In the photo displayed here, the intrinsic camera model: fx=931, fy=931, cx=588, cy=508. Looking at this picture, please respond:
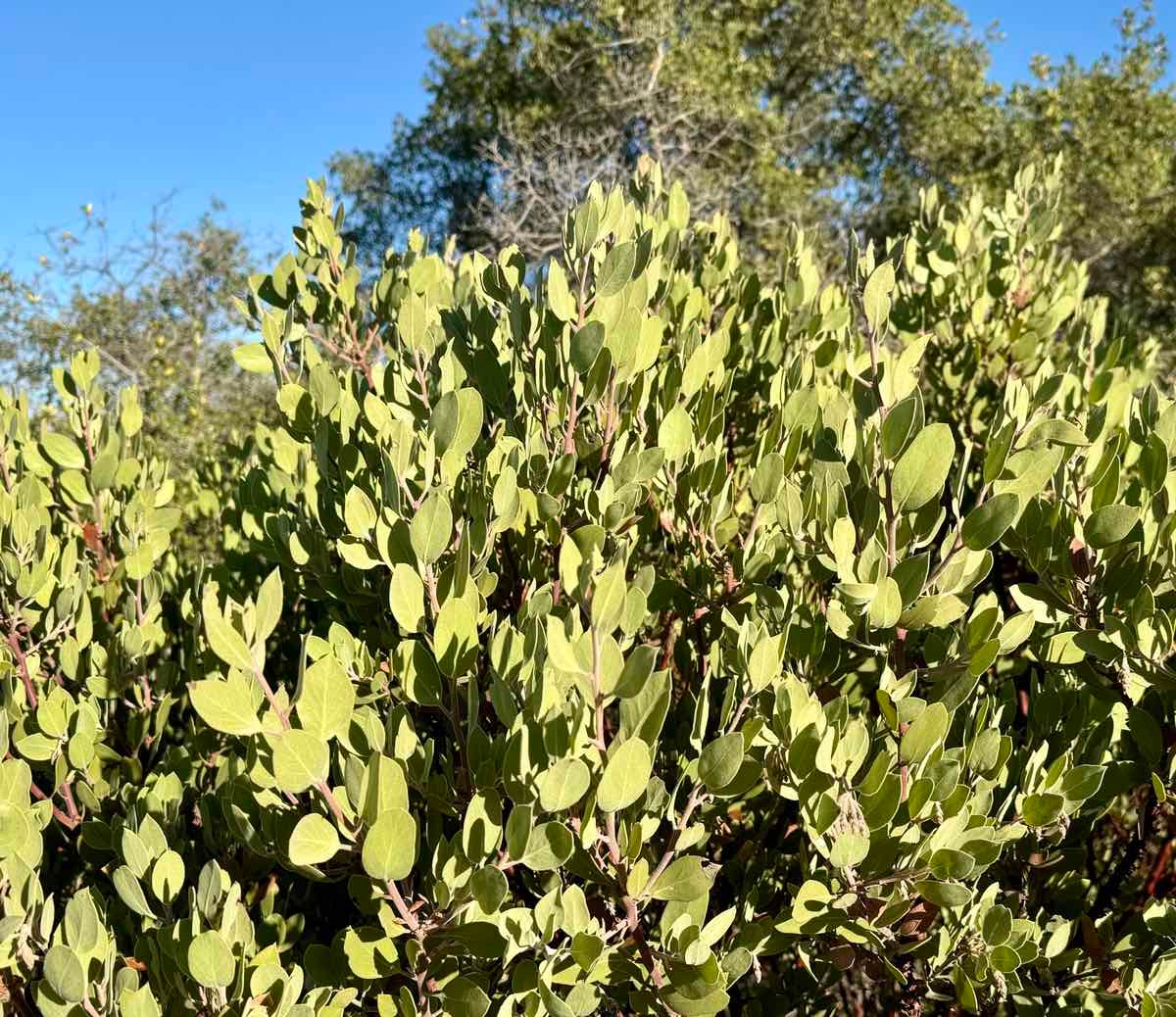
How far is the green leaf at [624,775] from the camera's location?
1.27 m

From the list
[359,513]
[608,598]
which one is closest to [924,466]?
[608,598]

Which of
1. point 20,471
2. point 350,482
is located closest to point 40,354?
point 20,471

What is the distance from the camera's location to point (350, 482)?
2078 mm

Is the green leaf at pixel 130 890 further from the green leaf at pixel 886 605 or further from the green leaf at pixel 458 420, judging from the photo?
the green leaf at pixel 886 605

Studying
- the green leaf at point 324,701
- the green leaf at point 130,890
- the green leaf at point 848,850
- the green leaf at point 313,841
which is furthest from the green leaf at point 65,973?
the green leaf at point 848,850

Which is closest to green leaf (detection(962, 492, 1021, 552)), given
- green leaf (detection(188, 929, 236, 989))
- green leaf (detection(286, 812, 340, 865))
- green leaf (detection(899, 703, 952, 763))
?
green leaf (detection(899, 703, 952, 763))

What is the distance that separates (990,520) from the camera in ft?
4.77

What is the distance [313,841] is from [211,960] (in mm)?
234

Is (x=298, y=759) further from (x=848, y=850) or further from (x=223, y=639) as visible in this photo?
(x=848, y=850)

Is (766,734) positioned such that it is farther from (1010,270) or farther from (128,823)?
(1010,270)

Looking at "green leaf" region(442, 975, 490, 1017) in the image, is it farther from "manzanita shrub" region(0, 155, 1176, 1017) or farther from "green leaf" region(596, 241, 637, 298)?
"green leaf" region(596, 241, 637, 298)

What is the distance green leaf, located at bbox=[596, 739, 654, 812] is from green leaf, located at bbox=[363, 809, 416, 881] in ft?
0.87

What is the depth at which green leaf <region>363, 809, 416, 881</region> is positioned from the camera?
125 centimetres

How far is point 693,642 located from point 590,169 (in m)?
16.6
